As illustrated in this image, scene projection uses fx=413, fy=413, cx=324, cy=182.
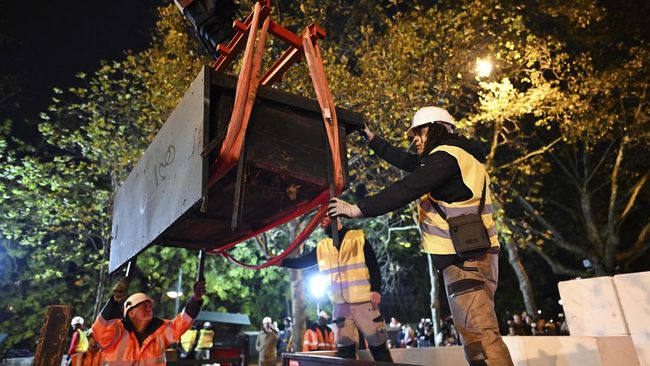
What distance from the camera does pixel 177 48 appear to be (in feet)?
34.8

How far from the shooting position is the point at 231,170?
294 cm

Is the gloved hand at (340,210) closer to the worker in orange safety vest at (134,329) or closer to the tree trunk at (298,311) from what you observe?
the worker in orange safety vest at (134,329)

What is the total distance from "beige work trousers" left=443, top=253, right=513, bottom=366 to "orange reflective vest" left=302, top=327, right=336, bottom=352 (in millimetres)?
8080

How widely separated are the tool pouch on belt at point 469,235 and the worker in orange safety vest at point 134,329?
9.99ft

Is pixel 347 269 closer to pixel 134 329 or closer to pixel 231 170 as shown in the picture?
pixel 134 329

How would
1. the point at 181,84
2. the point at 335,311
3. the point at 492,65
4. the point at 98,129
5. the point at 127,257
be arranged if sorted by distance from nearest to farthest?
the point at 127,257 → the point at 335,311 → the point at 181,84 → the point at 492,65 → the point at 98,129

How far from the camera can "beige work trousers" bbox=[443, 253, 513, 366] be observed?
2.59 metres

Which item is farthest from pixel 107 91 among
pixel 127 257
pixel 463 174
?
pixel 463 174

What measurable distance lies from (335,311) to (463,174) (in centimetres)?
283

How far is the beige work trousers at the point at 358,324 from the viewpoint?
15.4 ft

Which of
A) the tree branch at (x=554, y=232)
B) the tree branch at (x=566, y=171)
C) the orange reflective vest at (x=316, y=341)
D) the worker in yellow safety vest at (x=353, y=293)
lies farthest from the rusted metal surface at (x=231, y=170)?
the tree branch at (x=566, y=171)

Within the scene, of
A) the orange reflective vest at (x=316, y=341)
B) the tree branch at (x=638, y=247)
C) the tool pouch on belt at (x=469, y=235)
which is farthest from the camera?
the tree branch at (x=638, y=247)

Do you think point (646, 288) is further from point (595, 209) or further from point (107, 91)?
point (595, 209)

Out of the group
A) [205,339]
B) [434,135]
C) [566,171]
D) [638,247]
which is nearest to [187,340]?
[205,339]
